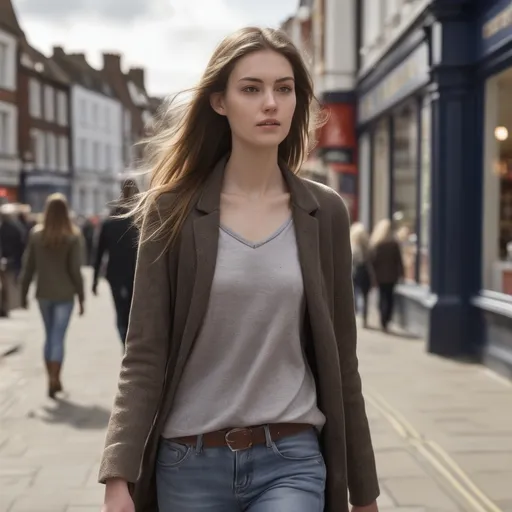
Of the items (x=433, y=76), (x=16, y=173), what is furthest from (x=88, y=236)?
(x=433, y=76)

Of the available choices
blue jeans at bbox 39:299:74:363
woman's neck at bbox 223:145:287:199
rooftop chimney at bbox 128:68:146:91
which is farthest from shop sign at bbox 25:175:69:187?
woman's neck at bbox 223:145:287:199

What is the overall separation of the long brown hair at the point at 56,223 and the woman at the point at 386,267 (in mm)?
5892

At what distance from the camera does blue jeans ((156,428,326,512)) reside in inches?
78.9

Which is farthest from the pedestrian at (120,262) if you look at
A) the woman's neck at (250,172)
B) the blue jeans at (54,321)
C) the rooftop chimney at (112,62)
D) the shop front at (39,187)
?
the rooftop chimney at (112,62)

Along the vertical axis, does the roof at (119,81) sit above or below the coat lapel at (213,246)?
above

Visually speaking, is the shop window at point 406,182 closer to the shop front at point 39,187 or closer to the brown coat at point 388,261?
the brown coat at point 388,261

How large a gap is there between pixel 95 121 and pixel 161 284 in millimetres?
54780

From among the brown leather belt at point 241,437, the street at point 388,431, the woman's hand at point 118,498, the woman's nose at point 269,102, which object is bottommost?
the street at point 388,431

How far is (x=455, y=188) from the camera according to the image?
1074 centimetres

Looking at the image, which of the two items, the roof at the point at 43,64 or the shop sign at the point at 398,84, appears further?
the roof at the point at 43,64

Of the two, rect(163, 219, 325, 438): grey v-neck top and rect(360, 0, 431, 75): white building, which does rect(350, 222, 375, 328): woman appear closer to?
rect(360, 0, 431, 75): white building

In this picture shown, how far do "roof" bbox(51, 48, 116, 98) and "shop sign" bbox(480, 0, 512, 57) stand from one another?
43.8 meters

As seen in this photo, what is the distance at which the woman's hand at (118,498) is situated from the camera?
196cm

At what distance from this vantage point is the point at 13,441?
20.9 feet
